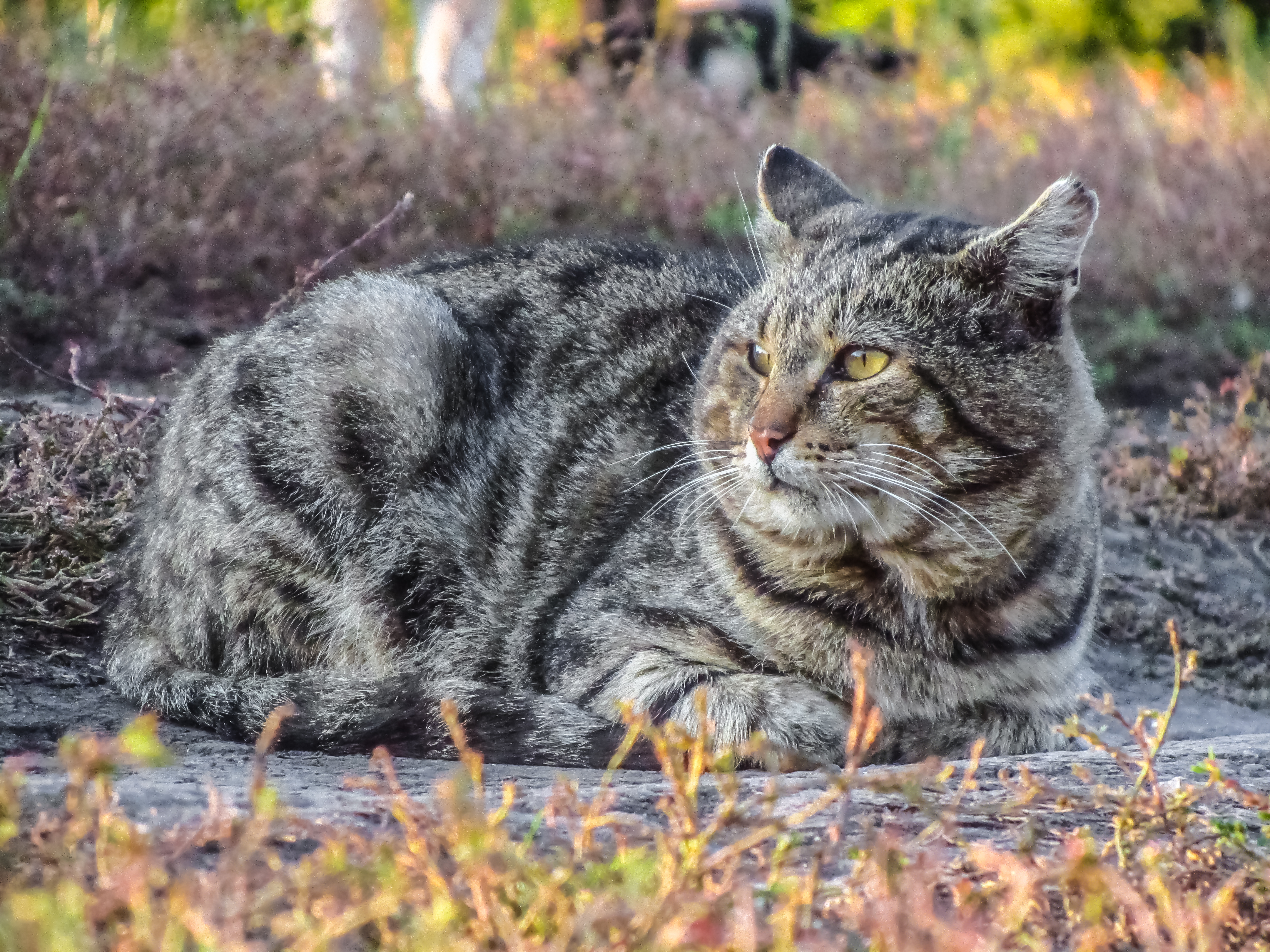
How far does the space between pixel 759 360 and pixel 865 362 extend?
31cm

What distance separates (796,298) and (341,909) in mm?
2049

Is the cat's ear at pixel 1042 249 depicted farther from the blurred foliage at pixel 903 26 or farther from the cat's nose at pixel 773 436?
the blurred foliage at pixel 903 26

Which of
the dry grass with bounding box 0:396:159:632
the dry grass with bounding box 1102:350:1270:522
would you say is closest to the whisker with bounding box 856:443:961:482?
the dry grass with bounding box 0:396:159:632

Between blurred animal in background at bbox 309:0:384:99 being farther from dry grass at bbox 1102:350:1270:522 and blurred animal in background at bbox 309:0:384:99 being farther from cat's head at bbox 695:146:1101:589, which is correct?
cat's head at bbox 695:146:1101:589

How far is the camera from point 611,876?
1935 mm

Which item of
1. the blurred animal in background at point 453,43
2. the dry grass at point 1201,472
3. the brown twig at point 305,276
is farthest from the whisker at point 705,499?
the blurred animal in background at point 453,43

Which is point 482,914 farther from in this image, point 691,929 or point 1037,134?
point 1037,134

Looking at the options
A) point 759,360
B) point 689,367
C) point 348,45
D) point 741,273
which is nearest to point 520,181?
point 348,45

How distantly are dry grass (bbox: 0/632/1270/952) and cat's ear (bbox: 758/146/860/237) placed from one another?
6.00 ft

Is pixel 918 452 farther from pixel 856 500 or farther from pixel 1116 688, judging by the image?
pixel 1116 688

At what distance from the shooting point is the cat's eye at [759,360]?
3.38 metres

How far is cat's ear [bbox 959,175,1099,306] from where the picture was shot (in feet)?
10.2

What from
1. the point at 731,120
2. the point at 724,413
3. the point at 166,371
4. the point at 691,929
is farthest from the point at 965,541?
the point at 731,120

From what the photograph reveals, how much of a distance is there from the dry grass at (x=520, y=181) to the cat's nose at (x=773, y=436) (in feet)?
9.58
